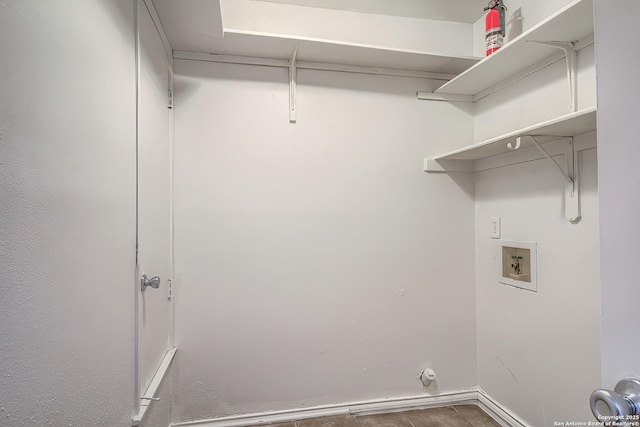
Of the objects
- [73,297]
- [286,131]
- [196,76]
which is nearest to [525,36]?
[286,131]

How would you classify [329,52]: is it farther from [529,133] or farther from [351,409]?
[351,409]

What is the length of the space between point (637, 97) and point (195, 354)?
1998 millimetres

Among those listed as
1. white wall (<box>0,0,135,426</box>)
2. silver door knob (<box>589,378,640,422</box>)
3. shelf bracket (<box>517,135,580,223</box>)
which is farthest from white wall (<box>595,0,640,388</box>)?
white wall (<box>0,0,135,426</box>)

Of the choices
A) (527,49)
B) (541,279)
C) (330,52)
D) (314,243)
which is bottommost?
(541,279)

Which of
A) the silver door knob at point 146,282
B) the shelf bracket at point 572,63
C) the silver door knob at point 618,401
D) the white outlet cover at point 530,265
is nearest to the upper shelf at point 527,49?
the shelf bracket at point 572,63

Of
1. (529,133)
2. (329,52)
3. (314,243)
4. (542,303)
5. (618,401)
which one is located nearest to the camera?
(618,401)

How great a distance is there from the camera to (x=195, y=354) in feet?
5.62

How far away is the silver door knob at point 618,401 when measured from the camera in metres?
0.46

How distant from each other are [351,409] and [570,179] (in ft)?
5.65

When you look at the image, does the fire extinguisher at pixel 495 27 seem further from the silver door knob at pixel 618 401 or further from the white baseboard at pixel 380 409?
the white baseboard at pixel 380 409

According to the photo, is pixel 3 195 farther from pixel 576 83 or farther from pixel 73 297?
pixel 576 83

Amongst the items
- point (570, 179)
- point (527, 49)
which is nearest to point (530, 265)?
point (570, 179)

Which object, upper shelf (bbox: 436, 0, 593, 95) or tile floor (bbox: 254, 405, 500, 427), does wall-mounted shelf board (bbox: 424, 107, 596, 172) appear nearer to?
upper shelf (bbox: 436, 0, 593, 95)

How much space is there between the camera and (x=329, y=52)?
5.74ft
